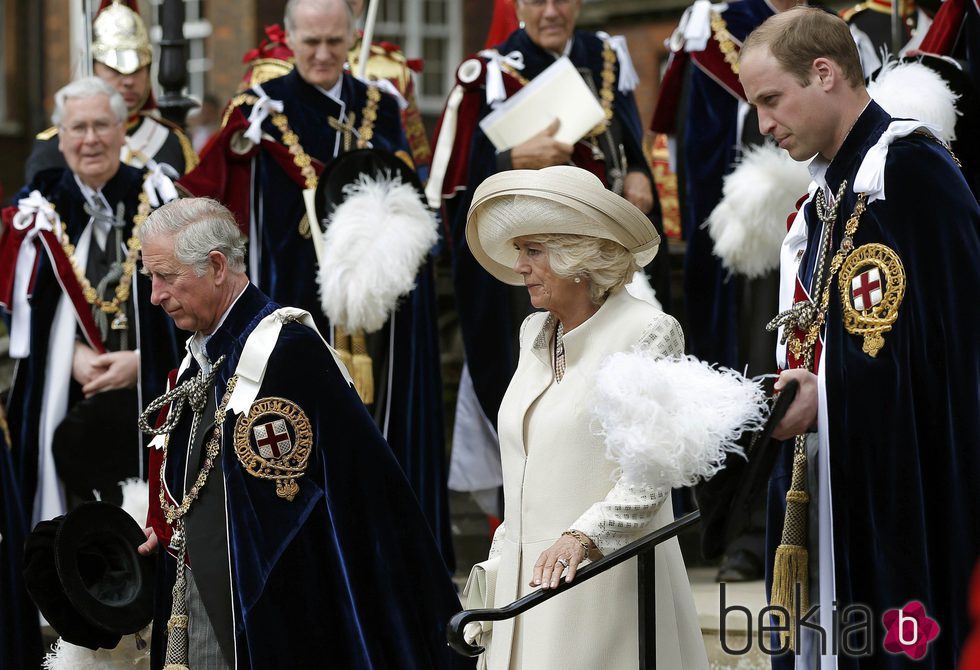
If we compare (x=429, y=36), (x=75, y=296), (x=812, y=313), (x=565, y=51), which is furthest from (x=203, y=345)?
(x=429, y=36)

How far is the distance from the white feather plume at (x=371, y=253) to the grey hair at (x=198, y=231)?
175 centimetres

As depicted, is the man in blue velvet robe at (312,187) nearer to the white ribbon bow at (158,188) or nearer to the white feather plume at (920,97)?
the white ribbon bow at (158,188)

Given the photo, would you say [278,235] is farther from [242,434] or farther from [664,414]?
[664,414]

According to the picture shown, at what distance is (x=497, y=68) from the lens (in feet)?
23.0

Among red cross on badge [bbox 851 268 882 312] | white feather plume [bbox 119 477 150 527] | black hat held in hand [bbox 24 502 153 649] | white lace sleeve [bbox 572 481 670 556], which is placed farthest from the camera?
white feather plume [bbox 119 477 150 527]

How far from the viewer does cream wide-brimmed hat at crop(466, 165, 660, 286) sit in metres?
3.87

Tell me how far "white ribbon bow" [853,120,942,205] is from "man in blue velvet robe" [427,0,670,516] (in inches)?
123

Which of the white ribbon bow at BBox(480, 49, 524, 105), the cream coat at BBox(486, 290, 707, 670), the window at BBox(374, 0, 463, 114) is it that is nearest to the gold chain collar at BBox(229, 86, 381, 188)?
the white ribbon bow at BBox(480, 49, 524, 105)

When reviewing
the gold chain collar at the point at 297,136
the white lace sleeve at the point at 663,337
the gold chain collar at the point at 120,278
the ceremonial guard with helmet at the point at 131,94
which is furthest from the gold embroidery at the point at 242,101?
the white lace sleeve at the point at 663,337

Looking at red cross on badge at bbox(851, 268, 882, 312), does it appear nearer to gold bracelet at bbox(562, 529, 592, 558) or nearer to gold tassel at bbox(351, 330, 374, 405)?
gold bracelet at bbox(562, 529, 592, 558)

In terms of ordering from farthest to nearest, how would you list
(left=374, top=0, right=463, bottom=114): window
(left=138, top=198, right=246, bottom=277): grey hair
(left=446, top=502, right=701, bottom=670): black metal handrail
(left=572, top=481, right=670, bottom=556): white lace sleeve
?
(left=374, top=0, right=463, bottom=114): window < (left=138, top=198, right=246, bottom=277): grey hair < (left=572, top=481, right=670, bottom=556): white lace sleeve < (left=446, top=502, right=701, bottom=670): black metal handrail

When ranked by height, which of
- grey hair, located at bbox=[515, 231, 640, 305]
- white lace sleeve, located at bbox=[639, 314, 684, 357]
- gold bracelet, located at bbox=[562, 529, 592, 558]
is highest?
grey hair, located at bbox=[515, 231, 640, 305]

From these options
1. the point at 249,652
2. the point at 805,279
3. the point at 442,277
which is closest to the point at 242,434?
the point at 249,652

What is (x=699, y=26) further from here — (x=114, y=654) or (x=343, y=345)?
(x=114, y=654)
